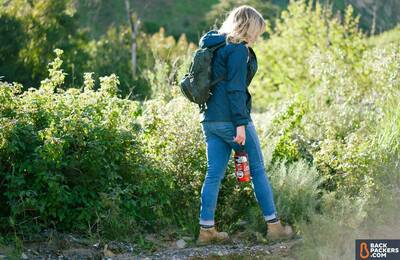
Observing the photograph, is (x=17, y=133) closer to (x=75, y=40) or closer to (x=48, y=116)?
(x=48, y=116)

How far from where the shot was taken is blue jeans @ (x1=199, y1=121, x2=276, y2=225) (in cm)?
479

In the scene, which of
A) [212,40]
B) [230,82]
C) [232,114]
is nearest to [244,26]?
[212,40]

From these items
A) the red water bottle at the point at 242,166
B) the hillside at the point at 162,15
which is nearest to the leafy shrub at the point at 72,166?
the red water bottle at the point at 242,166

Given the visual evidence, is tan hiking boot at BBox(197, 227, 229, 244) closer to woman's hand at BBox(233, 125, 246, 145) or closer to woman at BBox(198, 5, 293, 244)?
woman at BBox(198, 5, 293, 244)

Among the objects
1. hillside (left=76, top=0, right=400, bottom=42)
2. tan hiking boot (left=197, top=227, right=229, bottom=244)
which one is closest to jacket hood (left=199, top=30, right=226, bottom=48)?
tan hiking boot (left=197, top=227, right=229, bottom=244)

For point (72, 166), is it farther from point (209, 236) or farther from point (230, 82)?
point (230, 82)

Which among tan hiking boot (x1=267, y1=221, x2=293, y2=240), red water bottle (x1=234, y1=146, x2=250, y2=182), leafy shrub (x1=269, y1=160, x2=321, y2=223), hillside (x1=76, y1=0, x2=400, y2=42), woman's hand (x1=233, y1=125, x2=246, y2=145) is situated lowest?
tan hiking boot (x1=267, y1=221, x2=293, y2=240)

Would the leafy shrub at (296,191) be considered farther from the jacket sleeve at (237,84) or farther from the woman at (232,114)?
the jacket sleeve at (237,84)

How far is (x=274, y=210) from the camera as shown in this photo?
5.00 metres

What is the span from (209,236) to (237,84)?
1141mm

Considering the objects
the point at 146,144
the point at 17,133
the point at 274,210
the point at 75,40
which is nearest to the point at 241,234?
the point at 274,210

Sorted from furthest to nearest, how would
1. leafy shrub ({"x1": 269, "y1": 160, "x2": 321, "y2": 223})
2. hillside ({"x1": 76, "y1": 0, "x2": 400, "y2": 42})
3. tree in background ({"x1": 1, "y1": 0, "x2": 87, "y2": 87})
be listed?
1. hillside ({"x1": 76, "y1": 0, "x2": 400, "y2": 42})
2. tree in background ({"x1": 1, "y1": 0, "x2": 87, "y2": 87})
3. leafy shrub ({"x1": 269, "y1": 160, "x2": 321, "y2": 223})

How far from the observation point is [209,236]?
496 cm

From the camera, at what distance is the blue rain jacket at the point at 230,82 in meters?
4.61
